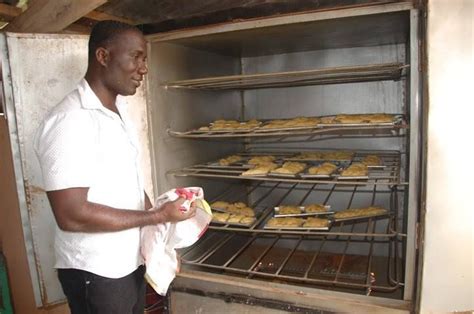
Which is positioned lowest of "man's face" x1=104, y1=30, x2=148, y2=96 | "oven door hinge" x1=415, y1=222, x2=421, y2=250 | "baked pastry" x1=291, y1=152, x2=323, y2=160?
"oven door hinge" x1=415, y1=222, x2=421, y2=250

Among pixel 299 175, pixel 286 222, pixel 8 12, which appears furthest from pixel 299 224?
pixel 8 12

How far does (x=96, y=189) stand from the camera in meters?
1.27

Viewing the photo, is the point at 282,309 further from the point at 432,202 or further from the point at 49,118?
the point at 49,118

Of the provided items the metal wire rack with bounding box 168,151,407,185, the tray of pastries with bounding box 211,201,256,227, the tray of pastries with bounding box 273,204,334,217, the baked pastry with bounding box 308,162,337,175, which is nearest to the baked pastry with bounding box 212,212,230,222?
the tray of pastries with bounding box 211,201,256,227

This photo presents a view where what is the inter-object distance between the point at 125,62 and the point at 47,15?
0.58 m

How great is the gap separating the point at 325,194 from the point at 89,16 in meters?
2.22

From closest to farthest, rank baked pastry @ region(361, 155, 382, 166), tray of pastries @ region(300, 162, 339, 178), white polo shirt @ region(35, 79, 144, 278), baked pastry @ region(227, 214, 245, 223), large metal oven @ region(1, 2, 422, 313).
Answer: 1. white polo shirt @ region(35, 79, 144, 278)
2. large metal oven @ region(1, 2, 422, 313)
3. tray of pastries @ region(300, 162, 339, 178)
4. baked pastry @ region(227, 214, 245, 223)
5. baked pastry @ region(361, 155, 382, 166)

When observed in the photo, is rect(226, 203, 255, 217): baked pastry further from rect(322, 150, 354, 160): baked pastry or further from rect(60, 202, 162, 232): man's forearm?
rect(60, 202, 162, 232): man's forearm

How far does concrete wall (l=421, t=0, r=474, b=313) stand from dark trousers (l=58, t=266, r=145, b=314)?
133 centimetres

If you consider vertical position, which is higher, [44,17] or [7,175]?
[44,17]

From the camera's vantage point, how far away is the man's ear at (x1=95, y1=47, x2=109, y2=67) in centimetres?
130

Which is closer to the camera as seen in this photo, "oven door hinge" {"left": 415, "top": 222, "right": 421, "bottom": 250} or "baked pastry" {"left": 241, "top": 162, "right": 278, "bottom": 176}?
"oven door hinge" {"left": 415, "top": 222, "right": 421, "bottom": 250}

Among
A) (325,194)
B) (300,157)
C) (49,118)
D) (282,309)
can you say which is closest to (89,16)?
(49,118)

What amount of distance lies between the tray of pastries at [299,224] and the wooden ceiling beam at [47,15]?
157 cm
